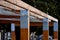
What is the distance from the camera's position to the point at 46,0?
17688mm

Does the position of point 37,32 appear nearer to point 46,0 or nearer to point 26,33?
point 46,0

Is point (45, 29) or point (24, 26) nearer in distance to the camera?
point (24, 26)

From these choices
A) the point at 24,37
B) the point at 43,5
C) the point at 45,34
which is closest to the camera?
the point at 24,37

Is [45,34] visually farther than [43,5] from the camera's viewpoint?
No

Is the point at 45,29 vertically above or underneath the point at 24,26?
underneath

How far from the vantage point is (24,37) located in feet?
18.6

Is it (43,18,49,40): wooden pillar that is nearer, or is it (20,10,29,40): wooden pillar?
(20,10,29,40): wooden pillar

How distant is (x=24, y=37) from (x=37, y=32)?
39.1ft

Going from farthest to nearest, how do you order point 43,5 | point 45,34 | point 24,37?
1. point 43,5
2. point 45,34
3. point 24,37

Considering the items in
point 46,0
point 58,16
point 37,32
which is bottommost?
point 37,32

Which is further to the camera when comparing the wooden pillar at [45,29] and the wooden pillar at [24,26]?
the wooden pillar at [45,29]

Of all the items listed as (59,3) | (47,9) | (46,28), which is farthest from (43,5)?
(46,28)

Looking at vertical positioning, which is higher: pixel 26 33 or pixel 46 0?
pixel 46 0

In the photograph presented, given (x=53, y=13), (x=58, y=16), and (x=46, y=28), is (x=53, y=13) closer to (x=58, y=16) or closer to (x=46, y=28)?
(x=58, y=16)
